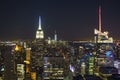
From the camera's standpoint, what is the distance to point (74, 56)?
19.7m

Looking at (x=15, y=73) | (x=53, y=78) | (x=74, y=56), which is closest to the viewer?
(x=15, y=73)

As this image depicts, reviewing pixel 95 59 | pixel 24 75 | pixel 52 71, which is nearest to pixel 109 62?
pixel 95 59

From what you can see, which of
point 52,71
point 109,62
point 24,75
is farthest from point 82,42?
point 24,75

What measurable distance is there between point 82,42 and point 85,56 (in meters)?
2.15

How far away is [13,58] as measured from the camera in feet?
47.8

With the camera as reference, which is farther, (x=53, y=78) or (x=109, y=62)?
(x=109, y=62)

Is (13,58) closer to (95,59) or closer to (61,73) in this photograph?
(61,73)

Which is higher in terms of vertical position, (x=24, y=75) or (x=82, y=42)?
(x=82, y=42)

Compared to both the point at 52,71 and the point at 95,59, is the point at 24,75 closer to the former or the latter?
the point at 52,71

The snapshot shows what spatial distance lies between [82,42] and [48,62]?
4.60 meters

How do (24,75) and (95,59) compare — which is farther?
(95,59)

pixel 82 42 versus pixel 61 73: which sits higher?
pixel 82 42

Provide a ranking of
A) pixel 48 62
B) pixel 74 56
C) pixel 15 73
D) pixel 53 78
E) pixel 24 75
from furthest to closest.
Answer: pixel 74 56
pixel 48 62
pixel 53 78
pixel 24 75
pixel 15 73

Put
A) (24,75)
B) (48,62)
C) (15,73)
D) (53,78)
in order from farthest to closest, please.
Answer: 1. (48,62)
2. (53,78)
3. (24,75)
4. (15,73)
